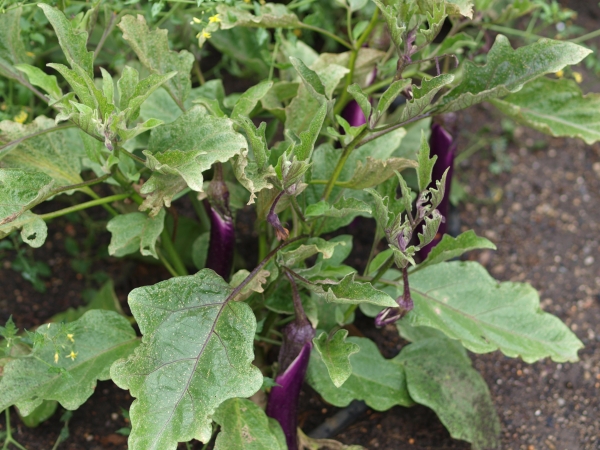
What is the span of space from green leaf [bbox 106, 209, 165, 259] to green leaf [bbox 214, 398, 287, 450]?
0.29 m

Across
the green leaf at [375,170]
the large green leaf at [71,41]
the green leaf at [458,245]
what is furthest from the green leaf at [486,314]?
Result: the large green leaf at [71,41]

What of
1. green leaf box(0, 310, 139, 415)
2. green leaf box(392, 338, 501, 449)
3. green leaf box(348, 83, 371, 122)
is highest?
green leaf box(348, 83, 371, 122)

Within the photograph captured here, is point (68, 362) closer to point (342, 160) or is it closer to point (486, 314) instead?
point (342, 160)

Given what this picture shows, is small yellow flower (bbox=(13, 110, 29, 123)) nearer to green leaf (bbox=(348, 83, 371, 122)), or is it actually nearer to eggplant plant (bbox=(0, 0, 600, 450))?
eggplant plant (bbox=(0, 0, 600, 450))

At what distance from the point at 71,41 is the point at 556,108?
2.80 ft

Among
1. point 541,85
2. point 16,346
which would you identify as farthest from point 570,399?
point 16,346

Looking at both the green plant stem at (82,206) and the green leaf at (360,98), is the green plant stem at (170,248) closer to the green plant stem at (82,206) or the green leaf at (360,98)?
the green plant stem at (82,206)

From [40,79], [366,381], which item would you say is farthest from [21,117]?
[366,381]

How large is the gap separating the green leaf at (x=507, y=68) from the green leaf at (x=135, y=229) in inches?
19.3

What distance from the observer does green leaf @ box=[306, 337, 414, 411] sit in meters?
1.30

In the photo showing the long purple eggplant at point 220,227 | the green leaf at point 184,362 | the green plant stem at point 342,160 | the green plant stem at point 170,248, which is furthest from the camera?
the green plant stem at point 170,248

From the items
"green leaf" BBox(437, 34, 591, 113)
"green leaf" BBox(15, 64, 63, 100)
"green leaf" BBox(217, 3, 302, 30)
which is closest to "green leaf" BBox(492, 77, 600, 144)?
"green leaf" BBox(437, 34, 591, 113)

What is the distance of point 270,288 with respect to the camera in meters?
1.23

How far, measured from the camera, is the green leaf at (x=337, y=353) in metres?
1.07
